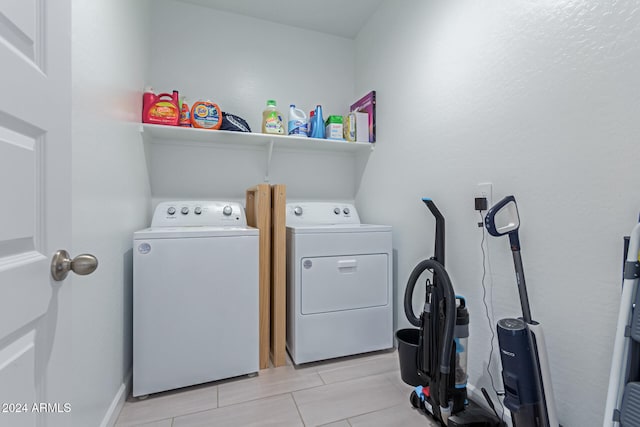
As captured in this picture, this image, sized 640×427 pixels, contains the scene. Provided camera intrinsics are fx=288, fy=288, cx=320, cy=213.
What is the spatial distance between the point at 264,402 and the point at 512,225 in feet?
4.67

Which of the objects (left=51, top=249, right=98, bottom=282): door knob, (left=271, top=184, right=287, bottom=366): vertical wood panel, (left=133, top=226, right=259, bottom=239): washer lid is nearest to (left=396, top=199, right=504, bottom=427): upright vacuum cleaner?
(left=271, top=184, right=287, bottom=366): vertical wood panel

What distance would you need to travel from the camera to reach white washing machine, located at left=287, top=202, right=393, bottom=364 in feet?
5.86

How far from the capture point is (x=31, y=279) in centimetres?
53

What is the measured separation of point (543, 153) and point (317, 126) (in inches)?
60.8

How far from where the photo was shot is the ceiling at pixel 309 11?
87.1 inches

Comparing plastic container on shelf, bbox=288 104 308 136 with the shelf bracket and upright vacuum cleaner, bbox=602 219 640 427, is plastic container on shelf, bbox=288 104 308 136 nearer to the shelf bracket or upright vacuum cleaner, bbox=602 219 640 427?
the shelf bracket

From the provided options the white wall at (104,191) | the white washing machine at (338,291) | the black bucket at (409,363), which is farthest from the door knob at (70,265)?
the black bucket at (409,363)

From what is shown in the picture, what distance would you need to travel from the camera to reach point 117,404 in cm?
137

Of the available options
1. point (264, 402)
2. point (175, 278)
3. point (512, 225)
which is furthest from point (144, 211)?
point (512, 225)

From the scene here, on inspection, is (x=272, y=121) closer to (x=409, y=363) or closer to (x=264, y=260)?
(x=264, y=260)

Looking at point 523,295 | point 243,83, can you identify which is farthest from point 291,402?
point 243,83

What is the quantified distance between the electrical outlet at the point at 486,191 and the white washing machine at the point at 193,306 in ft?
3.96

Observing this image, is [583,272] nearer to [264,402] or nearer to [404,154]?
[404,154]

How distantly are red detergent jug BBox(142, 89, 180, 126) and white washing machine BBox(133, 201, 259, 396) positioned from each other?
2.52ft
